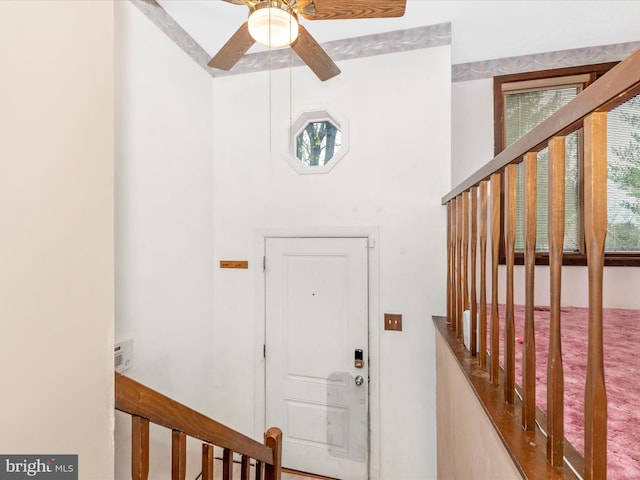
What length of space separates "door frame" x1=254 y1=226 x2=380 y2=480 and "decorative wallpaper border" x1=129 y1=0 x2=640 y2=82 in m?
1.32

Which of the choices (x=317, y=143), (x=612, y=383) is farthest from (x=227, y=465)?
(x=317, y=143)

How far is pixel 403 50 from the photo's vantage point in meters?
2.48

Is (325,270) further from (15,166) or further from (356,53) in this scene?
(15,166)

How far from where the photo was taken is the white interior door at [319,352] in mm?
2537

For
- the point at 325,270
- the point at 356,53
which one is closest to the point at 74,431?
the point at 325,270

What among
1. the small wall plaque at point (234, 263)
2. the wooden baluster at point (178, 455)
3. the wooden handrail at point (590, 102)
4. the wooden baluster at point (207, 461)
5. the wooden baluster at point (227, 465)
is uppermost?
the wooden handrail at point (590, 102)

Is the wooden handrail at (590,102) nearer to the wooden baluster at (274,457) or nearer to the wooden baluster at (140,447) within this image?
the wooden baluster at (140,447)

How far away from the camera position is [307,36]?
1673 millimetres

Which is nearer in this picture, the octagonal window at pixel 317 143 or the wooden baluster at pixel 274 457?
the wooden baluster at pixel 274 457

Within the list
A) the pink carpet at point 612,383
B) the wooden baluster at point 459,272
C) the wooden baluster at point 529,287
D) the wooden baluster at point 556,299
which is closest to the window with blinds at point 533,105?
the pink carpet at point 612,383

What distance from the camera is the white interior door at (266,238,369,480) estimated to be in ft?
8.32

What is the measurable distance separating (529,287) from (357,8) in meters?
1.36

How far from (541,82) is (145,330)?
3379 mm

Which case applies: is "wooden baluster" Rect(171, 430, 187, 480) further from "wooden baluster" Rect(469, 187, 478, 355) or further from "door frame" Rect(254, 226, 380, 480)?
"door frame" Rect(254, 226, 380, 480)
